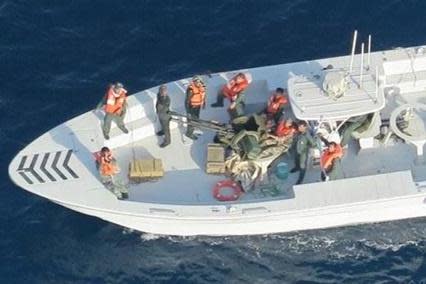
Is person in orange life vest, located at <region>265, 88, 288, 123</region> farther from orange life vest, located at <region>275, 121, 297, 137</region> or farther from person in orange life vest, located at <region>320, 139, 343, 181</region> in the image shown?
person in orange life vest, located at <region>320, 139, 343, 181</region>

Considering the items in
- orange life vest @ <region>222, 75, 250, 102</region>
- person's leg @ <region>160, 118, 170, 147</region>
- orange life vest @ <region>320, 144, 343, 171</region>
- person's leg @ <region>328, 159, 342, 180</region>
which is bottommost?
person's leg @ <region>328, 159, 342, 180</region>

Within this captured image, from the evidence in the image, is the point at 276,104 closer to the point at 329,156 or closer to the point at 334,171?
the point at 329,156

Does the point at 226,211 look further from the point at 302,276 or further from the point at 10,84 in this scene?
the point at 10,84

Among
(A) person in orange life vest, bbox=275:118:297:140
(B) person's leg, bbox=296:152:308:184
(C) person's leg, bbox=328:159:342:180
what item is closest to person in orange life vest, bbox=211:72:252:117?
(A) person in orange life vest, bbox=275:118:297:140

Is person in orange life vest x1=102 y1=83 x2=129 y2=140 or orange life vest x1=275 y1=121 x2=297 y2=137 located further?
person in orange life vest x1=102 y1=83 x2=129 y2=140

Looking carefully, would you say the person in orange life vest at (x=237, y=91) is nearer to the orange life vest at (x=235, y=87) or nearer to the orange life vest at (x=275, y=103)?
the orange life vest at (x=235, y=87)

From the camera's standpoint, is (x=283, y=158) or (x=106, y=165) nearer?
(x=106, y=165)

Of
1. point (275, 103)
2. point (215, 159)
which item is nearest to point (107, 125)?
point (215, 159)
